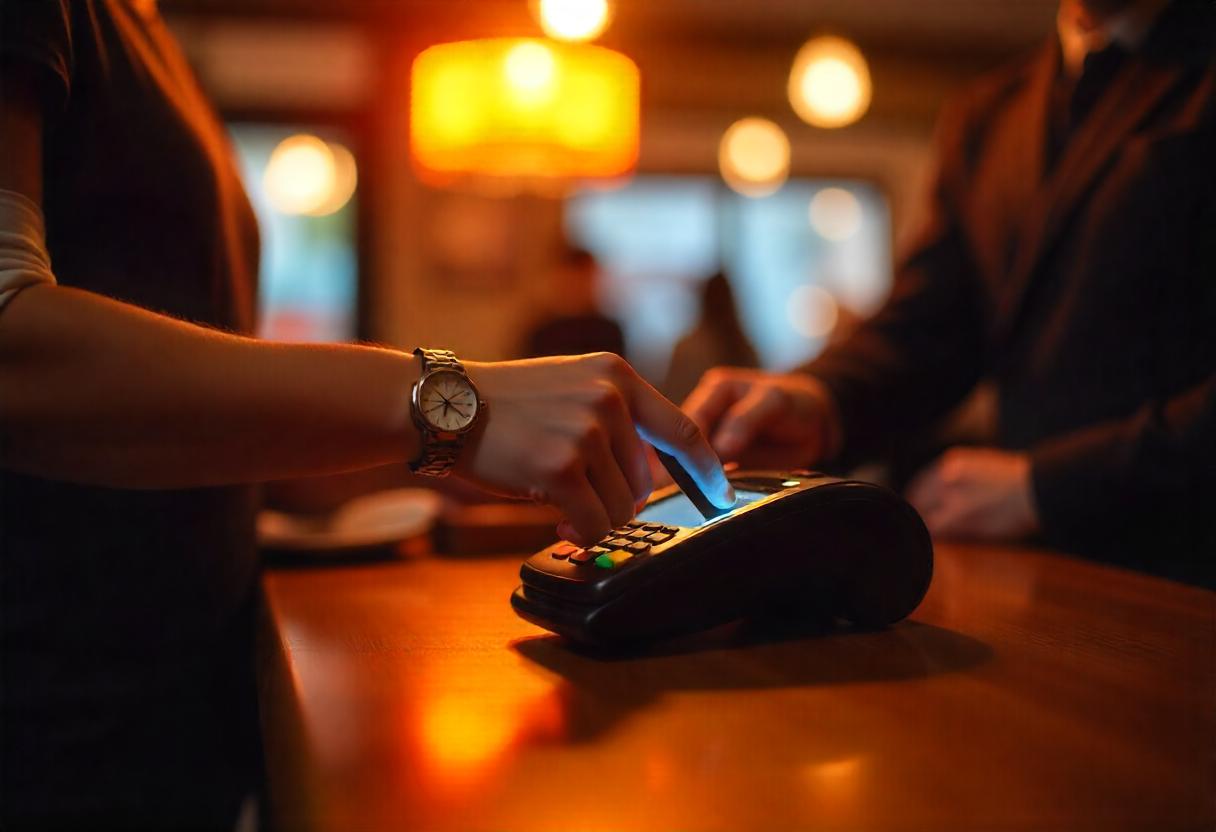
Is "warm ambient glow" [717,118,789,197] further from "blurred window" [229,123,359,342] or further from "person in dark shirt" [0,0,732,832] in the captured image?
"person in dark shirt" [0,0,732,832]

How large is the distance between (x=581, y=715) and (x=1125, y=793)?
0.24 meters

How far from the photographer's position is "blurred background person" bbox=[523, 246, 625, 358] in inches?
135

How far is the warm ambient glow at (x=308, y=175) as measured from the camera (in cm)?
518

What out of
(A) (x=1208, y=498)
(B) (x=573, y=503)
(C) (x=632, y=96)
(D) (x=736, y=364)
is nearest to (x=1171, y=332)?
(A) (x=1208, y=498)

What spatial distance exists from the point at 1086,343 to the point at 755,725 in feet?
2.83

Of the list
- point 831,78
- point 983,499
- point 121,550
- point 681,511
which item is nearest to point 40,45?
point 121,550

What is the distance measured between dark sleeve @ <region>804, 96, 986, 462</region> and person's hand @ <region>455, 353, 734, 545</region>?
2.42 feet

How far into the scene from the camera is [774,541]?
24.8 inches

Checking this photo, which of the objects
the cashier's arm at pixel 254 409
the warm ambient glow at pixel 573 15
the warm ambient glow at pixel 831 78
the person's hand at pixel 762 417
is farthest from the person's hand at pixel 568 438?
the warm ambient glow at pixel 831 78

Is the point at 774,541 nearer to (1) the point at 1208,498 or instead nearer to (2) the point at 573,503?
(2) the point at 573,503

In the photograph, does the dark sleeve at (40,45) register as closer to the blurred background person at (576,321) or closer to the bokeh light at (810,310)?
the blurred background person at (576,321)

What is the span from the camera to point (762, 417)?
1.04m

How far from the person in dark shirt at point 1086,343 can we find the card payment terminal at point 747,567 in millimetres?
357

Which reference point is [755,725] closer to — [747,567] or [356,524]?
[747,567]
